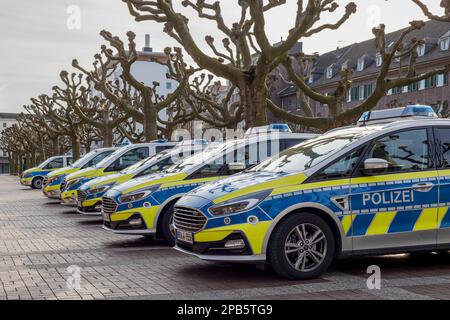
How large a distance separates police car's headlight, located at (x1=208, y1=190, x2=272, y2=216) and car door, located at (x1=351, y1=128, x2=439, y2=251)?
1.05 m

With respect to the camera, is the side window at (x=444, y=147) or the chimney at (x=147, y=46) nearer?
the side window at (x=444, y=147)

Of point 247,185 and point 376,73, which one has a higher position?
point 376,73

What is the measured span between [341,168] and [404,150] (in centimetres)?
90

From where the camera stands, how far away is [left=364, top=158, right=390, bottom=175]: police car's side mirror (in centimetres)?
716

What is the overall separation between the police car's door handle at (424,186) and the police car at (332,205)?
0.01 m

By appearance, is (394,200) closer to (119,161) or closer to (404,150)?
(404,150)

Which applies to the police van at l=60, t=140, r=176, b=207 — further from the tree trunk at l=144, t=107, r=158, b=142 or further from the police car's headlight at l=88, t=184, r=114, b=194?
the tree trunk at l=144, t=107, r=158, b=142

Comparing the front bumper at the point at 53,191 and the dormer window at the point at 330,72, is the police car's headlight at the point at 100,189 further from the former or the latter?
the dormer window at the point at 330,72

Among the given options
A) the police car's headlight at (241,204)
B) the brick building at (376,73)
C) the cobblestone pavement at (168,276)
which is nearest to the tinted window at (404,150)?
the cobblestone pavement at (168,276)

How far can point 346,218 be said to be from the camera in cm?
712

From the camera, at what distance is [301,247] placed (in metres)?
6.99

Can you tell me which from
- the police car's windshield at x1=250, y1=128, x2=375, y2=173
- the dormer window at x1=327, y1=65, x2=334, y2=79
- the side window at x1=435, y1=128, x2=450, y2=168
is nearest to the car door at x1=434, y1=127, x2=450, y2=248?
the side window at x1=435, y1=128, x2=450, y2=168

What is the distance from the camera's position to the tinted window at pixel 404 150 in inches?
296

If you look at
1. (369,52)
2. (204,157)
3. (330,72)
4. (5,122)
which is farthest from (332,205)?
(5,122)
